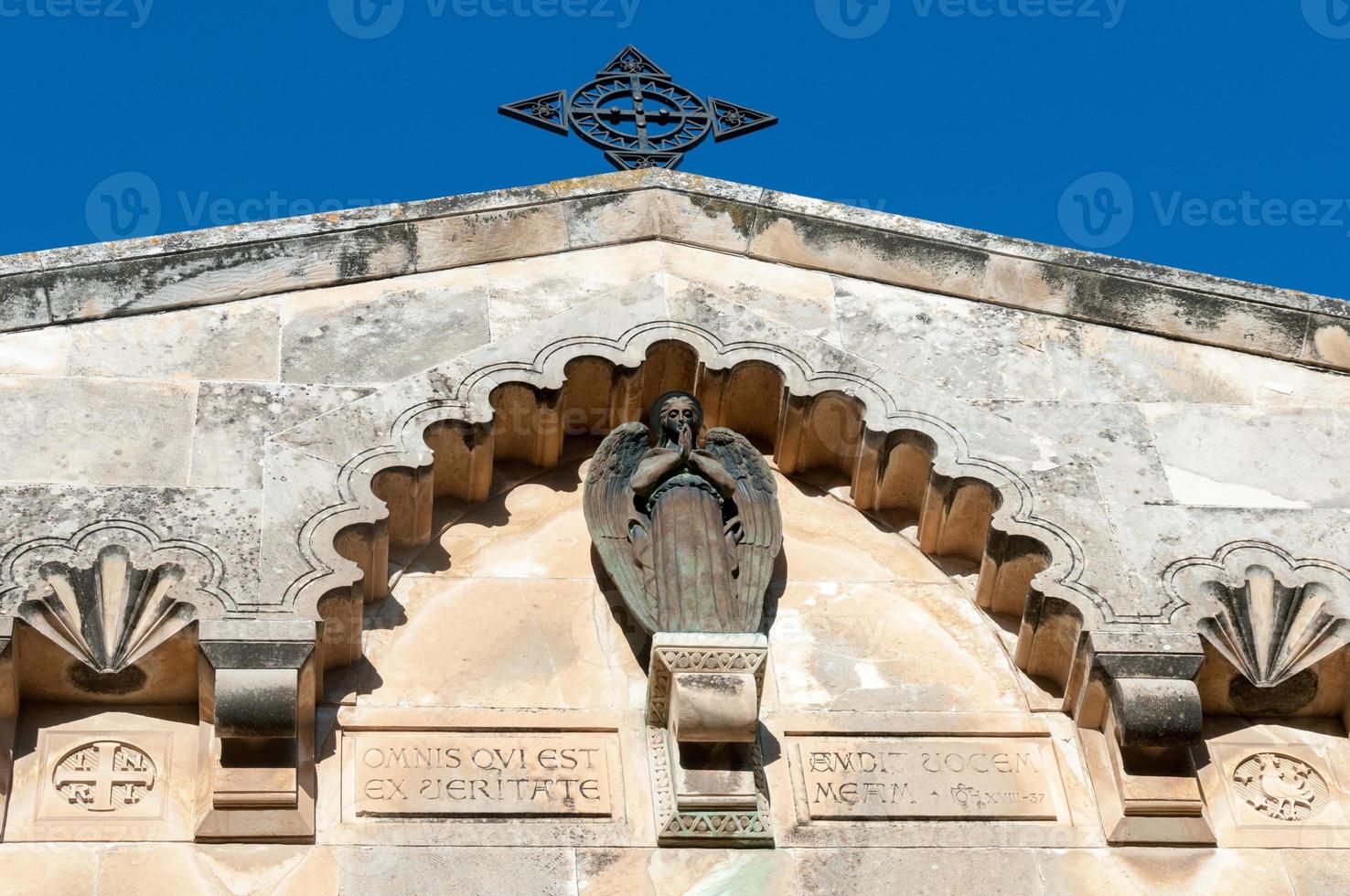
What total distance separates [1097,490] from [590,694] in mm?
2634

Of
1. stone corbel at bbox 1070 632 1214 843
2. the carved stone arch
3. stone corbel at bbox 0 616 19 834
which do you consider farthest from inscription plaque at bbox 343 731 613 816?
stone corbel at bbox 1070 632 1214 843

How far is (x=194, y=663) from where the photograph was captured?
9789 millimetres

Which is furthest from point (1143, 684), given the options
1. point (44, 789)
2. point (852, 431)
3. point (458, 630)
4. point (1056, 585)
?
point (44, 789)

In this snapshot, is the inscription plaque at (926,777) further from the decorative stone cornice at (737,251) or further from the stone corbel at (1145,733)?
the decorative stone cornice at (737,251)

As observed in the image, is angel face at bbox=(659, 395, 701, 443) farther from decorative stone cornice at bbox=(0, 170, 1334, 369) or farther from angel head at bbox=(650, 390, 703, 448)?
decorative stone cornice at bbox=(0, 170, 1334, 369)

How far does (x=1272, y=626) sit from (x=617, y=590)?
10.0 feet

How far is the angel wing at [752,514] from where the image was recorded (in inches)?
414

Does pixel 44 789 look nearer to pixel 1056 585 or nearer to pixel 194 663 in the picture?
pixel 194 663

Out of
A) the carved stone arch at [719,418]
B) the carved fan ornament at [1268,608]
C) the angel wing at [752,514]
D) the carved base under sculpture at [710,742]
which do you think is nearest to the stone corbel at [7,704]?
the carved stone arch at [719,418]

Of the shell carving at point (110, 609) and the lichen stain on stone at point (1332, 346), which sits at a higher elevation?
the lichen stain on stone at point (1332, 346)

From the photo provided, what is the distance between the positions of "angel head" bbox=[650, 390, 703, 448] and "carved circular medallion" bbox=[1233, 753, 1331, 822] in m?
3.06

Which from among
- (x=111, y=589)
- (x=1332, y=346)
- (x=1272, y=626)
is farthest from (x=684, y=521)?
(x=1332, y=346)

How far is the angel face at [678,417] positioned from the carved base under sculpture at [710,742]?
1456mm

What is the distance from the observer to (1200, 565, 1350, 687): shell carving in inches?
405
